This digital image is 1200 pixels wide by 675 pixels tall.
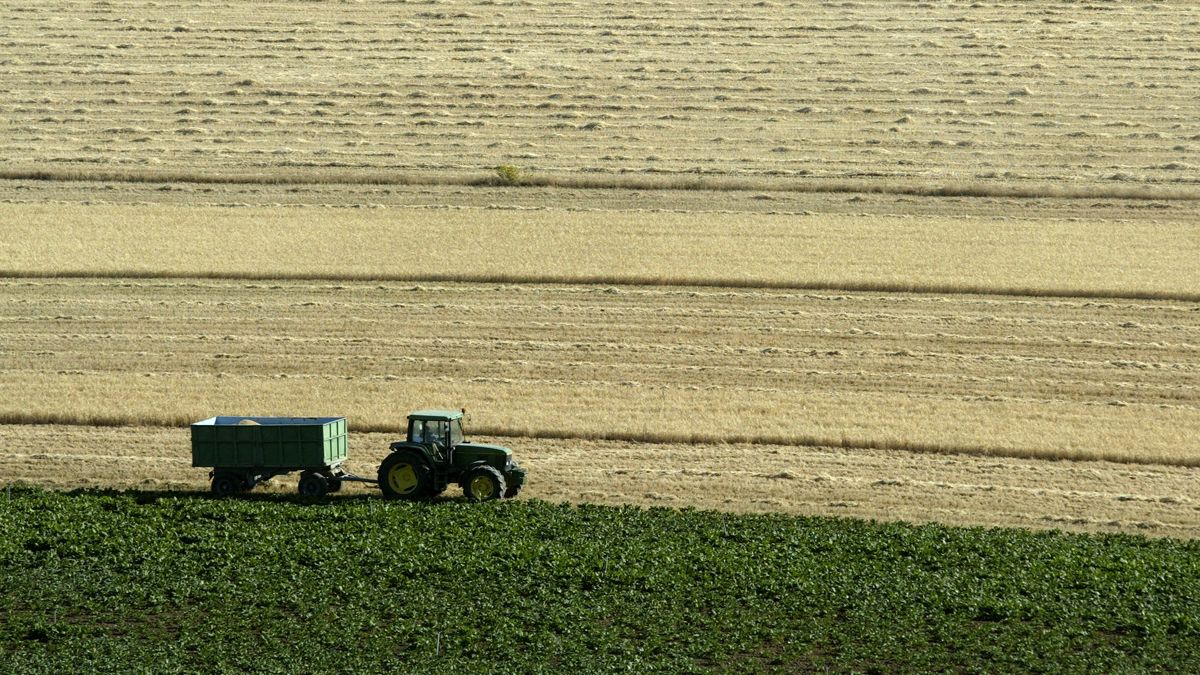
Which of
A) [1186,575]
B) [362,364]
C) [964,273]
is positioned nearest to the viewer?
[1186,575]

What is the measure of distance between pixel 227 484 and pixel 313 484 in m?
1.40

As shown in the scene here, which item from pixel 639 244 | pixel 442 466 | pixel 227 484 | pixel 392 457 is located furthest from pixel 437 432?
pixel 639 244

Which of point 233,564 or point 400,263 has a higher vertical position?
point 400,263

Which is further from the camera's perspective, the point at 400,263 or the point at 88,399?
the point at 400,263

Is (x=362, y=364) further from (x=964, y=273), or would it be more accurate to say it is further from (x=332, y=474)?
(x=964, y=273)

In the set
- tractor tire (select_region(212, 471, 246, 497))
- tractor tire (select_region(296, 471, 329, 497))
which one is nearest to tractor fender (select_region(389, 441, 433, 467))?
tractor tire (select_region(296, 471, 329, 497))

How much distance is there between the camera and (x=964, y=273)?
1489 inches

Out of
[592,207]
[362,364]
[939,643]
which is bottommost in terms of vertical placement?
[939,643]

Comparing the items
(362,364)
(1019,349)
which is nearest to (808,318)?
(1019,349)

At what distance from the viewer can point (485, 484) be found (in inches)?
968

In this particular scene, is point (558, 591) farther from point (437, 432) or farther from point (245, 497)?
point (245, 497)

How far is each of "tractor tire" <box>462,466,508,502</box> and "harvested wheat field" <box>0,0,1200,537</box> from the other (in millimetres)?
1947

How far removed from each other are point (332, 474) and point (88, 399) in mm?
7692

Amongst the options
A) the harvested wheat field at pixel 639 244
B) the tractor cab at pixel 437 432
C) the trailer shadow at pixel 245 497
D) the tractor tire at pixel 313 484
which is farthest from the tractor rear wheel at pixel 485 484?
the tractor tire at pixel 313 484
